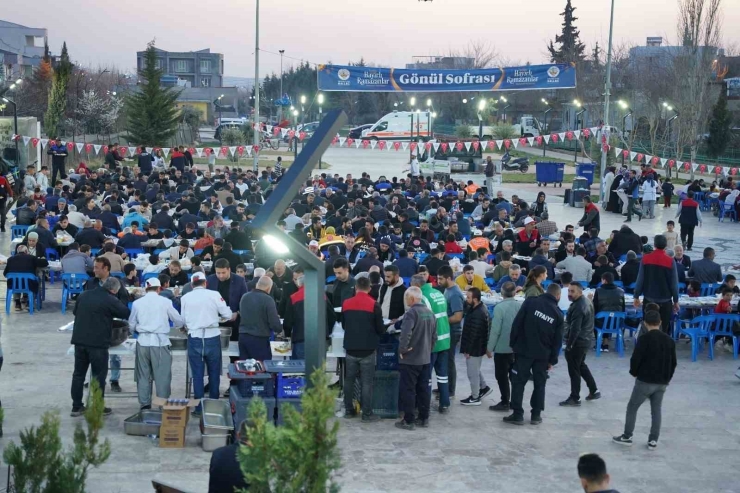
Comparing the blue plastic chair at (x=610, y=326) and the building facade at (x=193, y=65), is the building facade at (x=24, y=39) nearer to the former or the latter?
the building facade at (x=193, y=65)

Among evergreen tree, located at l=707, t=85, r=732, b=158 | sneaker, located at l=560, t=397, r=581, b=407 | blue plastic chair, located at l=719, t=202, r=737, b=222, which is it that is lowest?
sneaker, located at l=560, t=397, r=581, b=407

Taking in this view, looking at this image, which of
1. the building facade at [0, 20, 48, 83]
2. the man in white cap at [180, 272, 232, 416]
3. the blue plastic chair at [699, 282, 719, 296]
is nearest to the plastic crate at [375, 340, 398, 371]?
the man in white cap at [180, 272, 232, 416]

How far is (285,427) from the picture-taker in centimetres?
455

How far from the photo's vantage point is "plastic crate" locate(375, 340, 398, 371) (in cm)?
1075

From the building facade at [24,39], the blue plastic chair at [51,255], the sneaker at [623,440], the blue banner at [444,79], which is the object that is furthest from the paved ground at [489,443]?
the building facade at [24,39]

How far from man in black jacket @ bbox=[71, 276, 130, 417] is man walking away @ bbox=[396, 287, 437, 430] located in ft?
10.0

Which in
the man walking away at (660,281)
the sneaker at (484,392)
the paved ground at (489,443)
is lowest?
the paved ground at (489,443)

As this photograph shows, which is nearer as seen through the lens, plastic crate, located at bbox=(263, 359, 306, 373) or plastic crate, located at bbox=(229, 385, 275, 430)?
plastic crate, located at bbox=(229, 385, 275, 430)

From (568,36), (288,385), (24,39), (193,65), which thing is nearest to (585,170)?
(288,385)

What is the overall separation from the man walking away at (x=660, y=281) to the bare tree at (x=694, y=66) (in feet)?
97.0

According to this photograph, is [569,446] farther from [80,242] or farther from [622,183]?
[622,183]

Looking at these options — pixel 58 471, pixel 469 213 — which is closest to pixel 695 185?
pixel 469 213

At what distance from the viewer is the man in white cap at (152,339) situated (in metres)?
10.3

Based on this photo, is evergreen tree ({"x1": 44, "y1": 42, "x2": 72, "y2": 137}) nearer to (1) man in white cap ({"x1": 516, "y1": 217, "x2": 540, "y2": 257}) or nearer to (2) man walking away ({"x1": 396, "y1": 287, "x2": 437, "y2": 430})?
(1) man in white cap ({"x1": 516, "y1": 217, "x2": 540, "y2": 257})
